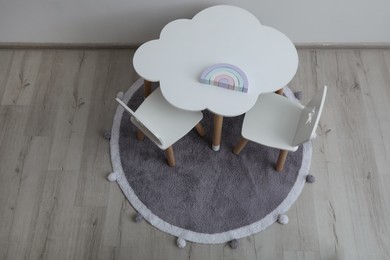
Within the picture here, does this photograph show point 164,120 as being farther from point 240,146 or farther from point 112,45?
point 112,45

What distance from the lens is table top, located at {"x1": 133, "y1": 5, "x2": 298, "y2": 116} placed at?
5.86ft

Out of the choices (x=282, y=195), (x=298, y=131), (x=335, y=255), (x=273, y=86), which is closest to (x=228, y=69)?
(x=273, y=86)

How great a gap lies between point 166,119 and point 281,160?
662mm

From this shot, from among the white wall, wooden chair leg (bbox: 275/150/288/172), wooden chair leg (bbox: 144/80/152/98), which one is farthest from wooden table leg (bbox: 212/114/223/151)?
the white wall

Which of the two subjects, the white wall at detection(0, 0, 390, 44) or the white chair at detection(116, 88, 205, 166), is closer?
the white chair at detection(116, 88, 205, 166)

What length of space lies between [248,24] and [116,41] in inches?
37.0

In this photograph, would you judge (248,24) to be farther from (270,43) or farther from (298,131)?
(298,131)

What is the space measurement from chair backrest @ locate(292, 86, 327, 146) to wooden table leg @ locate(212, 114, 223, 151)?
38 cm

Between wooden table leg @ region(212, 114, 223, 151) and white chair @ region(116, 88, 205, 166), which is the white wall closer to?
white chair @ region(116, 88, 205, 166)

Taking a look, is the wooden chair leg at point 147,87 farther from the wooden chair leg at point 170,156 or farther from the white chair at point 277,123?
the white chair at point 277,123

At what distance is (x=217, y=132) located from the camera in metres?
2.03

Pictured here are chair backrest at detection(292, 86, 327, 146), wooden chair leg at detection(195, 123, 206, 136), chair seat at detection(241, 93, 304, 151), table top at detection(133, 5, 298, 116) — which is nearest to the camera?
chair backrest at detection(292, 86, 327, 146)

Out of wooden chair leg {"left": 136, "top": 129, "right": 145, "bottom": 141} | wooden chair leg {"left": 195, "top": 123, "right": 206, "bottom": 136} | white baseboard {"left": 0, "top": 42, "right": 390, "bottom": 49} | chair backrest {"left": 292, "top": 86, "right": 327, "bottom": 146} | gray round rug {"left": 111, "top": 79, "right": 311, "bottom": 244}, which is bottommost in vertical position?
gray round rug {"left": 111, "top": 79, "right": 311, "bottom": 244}

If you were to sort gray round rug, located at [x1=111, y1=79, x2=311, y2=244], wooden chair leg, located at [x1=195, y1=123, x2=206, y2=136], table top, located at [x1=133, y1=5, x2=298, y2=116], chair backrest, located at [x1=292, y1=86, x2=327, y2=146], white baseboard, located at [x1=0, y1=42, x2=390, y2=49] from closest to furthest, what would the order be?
chair backrest, located at [x1=292, y1=86, x2=327, y2=146] < table top, located at [x1=133, y1=5, x2=298, y2=116] < gray round rug, located at [x1=111, y1=79, x2=311, y2=244] < wooden chair leg, located at [x1=195, y1=123, x2=206, y2=136] < white baseboard, located at [x1=0, y1=42, x2=390, y2=49]
